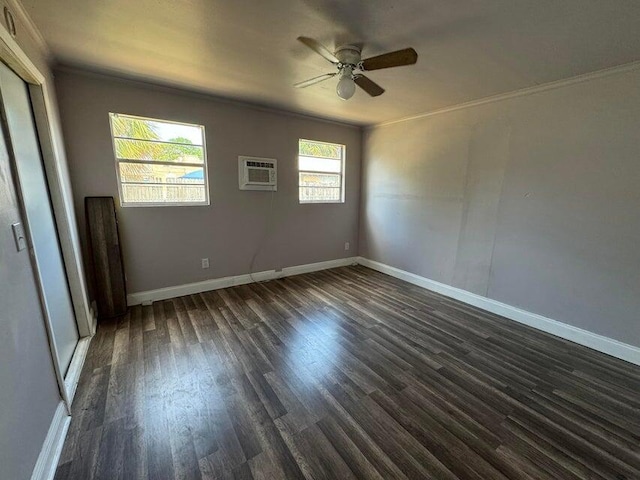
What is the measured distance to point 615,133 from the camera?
2248 mm

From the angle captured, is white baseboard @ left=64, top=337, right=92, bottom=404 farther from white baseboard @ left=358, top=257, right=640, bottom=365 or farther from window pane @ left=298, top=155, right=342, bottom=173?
white baseboard @ left=358, top=257, right=640, bottom=365

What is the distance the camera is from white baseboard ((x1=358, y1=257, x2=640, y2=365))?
2.33m

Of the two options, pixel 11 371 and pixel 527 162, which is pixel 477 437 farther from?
pixel 527 162

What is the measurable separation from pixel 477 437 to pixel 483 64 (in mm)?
2743

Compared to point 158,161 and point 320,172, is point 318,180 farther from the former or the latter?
Answer: point 158,161

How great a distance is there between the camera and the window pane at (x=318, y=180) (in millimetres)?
4297

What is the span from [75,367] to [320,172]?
3733 millimetres

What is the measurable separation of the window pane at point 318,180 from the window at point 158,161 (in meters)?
1.51

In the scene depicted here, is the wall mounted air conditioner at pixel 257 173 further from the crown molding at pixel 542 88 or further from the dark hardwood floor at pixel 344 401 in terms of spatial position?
the crown molding at pixel 542 88

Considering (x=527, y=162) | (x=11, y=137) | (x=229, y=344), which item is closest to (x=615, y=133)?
(x=527, y=162)

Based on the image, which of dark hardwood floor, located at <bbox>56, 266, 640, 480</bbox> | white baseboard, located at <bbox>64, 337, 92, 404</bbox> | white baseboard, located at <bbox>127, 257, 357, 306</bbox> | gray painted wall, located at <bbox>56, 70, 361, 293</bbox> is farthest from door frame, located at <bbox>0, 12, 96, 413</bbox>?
white baseboard, located at <bbox>127, 257, 357, 306</bbox>

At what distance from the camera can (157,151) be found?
3.09 metres

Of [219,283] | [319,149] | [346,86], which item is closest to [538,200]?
[346,86]

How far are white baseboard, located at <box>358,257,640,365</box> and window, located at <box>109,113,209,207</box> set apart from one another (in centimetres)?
336
